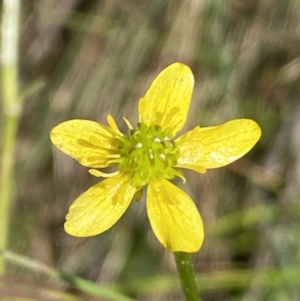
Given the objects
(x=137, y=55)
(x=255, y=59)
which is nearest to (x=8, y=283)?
(x=137, y=55)

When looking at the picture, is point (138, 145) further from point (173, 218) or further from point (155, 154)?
point (173, 218)

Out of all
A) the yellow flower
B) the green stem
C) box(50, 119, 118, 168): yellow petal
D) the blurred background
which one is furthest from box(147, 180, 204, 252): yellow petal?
the blurred background

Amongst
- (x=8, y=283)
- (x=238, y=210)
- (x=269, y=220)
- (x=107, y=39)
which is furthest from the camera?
(x=107, y=39)

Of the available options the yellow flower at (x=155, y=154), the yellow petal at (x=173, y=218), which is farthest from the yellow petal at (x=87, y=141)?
the yellow petal at (x=173, y=218)

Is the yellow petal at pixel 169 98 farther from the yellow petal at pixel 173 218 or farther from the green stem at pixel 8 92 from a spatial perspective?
the green stem at pixel 8 92

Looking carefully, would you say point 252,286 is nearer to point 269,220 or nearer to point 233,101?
point 269,220

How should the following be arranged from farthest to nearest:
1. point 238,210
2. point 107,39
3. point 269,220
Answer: point 107,39, point 238,210, point 269,220

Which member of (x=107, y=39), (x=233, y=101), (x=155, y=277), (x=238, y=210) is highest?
(x=107, y=39)

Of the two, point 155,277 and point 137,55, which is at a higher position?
point 137,55
